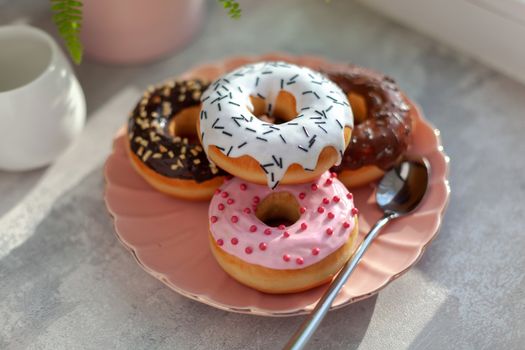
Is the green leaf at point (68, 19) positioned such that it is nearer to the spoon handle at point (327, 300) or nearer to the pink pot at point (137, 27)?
the pink pot at point (137, 27)

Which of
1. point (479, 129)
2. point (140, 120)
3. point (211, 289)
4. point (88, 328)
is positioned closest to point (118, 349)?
point (88, 328)

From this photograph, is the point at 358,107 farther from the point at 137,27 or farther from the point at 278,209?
the point at 137,27

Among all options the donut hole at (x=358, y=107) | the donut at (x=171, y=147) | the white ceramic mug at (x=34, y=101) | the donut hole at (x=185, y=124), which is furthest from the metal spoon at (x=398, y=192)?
the white ceramic mug at (x=34, y=101)

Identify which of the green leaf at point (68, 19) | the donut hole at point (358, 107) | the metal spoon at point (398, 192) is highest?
the green leaf at point (68, 19)

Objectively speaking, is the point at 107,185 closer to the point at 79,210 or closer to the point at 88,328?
the point at 79,210

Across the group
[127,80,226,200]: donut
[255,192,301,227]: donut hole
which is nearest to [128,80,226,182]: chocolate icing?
[127,80,226,200]: donut

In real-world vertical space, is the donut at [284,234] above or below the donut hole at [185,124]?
above

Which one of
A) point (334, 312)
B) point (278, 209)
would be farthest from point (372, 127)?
point (334, 312)

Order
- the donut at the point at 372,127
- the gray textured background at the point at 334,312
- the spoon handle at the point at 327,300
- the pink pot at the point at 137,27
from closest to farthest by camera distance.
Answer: the spoon handle at the point at 327,300 < the gray textured background at the point at 334,312 < the donut at the point at 372,127 < the pink pot at the point at 137,27
